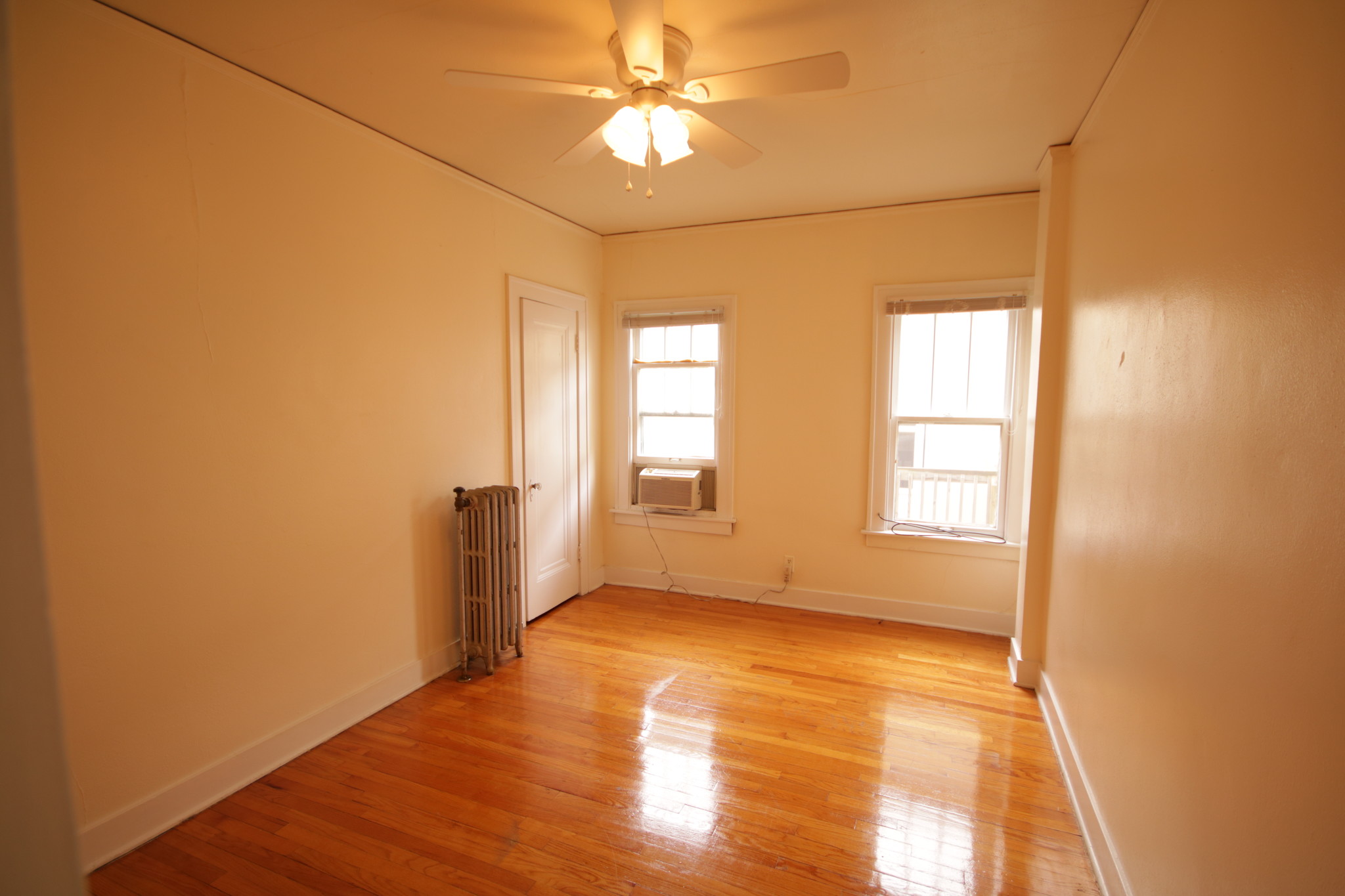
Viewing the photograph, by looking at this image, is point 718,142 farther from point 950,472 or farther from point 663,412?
point 950,472

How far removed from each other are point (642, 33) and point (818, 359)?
2.70m

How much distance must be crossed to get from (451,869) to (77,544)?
4.94 feet

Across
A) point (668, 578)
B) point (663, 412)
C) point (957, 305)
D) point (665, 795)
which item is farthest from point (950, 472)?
point (665, 795)

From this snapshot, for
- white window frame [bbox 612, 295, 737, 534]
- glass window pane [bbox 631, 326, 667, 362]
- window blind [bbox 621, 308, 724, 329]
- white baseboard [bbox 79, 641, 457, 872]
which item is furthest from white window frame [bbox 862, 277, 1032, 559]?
white baseboard [bbox 79, 641, 457, 872]

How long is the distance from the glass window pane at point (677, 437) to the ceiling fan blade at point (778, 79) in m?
2.66

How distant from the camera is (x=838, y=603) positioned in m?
4.19

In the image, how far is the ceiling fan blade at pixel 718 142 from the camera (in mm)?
2195

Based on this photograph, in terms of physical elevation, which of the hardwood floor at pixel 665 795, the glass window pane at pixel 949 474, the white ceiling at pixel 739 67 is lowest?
the hardwood floor at pixel 665 795

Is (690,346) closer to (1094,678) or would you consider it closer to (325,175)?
(325,175)

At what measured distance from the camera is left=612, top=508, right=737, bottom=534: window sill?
176 inches

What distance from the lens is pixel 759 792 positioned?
228 cm

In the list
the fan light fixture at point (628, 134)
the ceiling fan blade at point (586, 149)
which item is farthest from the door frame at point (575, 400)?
the fan light fixture at point (628, 134)

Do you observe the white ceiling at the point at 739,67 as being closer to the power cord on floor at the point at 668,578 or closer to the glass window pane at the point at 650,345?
the glass window pane at the point at 650,345

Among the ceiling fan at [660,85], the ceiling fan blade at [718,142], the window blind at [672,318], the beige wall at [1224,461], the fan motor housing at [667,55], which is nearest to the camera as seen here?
the beige wall at [1224,461]
